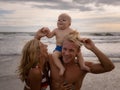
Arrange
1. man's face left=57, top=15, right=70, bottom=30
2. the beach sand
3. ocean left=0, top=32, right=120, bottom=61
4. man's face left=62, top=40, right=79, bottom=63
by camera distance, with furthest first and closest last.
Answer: ocean left=0, top=32, right=120, bottom=61 < the beach sand < man's face left=57, top=15, right=70, bottom=30 < man's face left=62, top=40, right=79, bottom=63

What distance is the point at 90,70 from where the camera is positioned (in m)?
3.80

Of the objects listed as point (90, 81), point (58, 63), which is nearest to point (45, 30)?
point (58, 63)

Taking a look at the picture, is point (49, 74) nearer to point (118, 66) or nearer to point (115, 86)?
point (115, 86)

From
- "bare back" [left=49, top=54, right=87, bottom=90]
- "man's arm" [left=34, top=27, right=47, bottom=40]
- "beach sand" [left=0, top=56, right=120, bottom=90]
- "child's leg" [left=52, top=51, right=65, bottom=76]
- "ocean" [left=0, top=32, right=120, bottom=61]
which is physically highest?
"man's arm" [left=34, top=27, right=47, bottom=40]

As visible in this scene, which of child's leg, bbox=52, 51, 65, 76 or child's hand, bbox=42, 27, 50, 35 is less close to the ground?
child's hand, bbox=42, 27, 50, 35

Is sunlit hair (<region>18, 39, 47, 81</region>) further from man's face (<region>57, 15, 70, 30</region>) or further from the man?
man's face (<region>57, 15, 70, 30</region>)

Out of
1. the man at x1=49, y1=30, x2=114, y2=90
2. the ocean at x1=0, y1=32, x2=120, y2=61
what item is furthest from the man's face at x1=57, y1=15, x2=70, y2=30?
the ocean at x1=0, y1=32, x2=120, y2=61

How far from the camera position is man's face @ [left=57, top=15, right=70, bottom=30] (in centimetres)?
470

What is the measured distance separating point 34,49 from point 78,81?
657mm

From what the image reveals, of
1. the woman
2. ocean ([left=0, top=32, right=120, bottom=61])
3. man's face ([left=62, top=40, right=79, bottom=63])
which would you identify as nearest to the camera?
the woman

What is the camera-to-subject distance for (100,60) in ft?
11.9

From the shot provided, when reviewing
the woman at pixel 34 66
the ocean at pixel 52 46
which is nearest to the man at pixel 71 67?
the woman at pixel 34 66

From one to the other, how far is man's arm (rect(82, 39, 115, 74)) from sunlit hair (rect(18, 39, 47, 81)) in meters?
0.49

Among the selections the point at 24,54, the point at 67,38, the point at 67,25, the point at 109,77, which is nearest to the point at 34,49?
the point at 24,54
